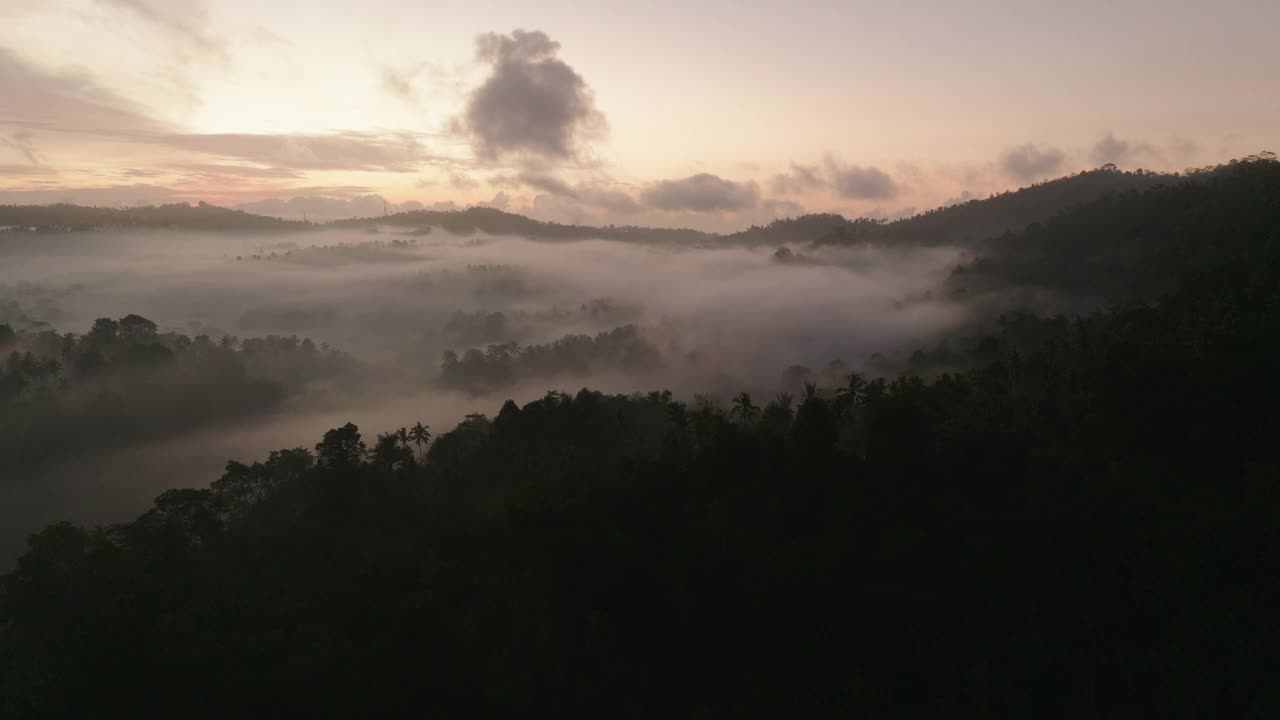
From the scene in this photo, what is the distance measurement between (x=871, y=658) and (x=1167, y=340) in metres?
31.1

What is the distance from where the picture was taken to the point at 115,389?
10569 cm

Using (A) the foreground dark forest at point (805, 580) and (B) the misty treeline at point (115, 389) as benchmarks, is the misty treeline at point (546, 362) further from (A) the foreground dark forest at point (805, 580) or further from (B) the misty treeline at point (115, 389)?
(A) the foreground dark forest at point (805, 580)

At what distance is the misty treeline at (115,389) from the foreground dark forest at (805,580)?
59.3 metres

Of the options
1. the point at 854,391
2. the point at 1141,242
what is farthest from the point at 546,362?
the point at 1141,242

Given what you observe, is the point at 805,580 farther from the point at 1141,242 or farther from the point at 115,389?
the point at 115,389

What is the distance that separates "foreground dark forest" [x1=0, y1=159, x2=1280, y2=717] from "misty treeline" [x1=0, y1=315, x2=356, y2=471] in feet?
195

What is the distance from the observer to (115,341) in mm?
114625

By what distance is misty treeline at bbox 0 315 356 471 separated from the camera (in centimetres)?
9619

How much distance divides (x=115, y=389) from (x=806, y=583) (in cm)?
11171

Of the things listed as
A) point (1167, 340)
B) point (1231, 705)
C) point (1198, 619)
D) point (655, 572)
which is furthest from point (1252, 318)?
point (655, 572)

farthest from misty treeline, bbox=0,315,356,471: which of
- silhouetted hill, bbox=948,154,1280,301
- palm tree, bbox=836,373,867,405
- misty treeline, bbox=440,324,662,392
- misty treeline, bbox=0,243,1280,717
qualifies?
silhouetted hill, bbox=948,154,1280,301

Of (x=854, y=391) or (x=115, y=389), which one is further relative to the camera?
(x=115, y=389)

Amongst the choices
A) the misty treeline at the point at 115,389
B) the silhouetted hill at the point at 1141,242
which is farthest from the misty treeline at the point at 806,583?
the misty treeline at the point at 115,389

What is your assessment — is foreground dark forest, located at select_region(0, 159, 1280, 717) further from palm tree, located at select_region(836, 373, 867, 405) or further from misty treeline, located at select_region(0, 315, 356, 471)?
misty treeline, located at select_region(0, 315, 356, 471)
